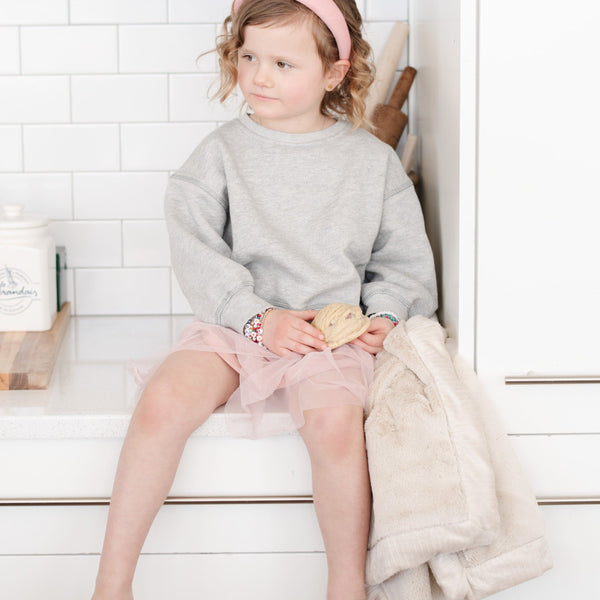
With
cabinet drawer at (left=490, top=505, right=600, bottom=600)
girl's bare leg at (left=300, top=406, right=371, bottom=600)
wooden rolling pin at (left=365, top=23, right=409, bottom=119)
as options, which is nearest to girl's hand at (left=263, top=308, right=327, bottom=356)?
girl's bare leg at (left=300, top=406, right=371, bottom=600)

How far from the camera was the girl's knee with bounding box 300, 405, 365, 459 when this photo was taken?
1.17 meters

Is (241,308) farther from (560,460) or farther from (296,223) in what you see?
(560,460)

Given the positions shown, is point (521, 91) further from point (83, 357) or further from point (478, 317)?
point (83, 357)

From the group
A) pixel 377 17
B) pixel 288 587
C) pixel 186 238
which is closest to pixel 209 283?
pixel 186 238

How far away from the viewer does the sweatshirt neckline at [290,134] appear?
1.42m

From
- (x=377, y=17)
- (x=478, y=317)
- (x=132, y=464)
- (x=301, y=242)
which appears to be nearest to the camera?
(x=132, y=464)

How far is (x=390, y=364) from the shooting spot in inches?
48.8

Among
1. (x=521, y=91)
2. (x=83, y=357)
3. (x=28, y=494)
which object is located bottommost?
(x=28, y=494)

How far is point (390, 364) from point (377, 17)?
2.58 feet

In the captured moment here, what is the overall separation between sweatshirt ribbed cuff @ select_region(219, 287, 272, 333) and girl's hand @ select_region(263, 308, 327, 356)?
0.04 m

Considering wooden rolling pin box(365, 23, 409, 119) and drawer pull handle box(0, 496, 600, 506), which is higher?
wooden rolling pin box(365, 23, 409, 119)

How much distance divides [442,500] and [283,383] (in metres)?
0.28

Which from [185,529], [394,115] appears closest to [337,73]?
[394,115]

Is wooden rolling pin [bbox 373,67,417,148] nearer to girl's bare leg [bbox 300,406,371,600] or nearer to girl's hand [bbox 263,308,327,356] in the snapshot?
girl's hand [bbox 263,308,327,356]
